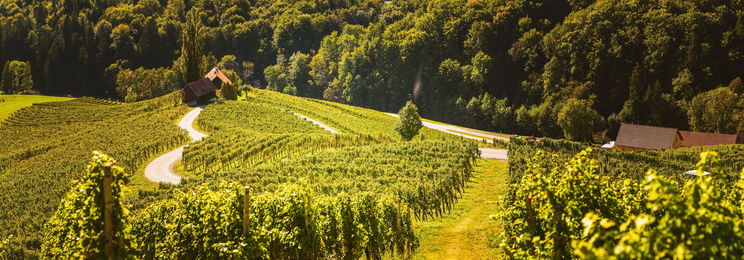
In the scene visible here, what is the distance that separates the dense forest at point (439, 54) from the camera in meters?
71.7

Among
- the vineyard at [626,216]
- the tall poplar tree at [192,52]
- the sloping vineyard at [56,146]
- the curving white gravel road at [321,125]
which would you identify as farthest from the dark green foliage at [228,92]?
the vineyard at [626,216]

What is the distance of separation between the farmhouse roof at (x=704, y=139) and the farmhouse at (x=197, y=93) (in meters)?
69.2

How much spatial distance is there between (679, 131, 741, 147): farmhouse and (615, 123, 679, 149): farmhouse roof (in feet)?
5.95

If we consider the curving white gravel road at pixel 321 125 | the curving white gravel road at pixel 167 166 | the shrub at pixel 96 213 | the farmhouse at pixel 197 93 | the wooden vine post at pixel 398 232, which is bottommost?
the curving white gravel road at pixel 167 166

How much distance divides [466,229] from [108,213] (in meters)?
17.4

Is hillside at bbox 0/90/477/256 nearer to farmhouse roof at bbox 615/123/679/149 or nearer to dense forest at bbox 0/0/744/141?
dense forest at bbox 0/0/744/141

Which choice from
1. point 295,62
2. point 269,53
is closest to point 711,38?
point 295,62

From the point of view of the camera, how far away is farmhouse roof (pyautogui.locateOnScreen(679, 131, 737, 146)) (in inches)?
2196

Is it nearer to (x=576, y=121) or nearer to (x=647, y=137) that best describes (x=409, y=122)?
(x=576, y=121)

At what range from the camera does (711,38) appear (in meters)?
71.8

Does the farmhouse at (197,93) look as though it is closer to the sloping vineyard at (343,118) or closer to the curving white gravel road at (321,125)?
the sloping vineyard at (343,118)

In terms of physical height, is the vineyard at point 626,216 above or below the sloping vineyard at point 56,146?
above

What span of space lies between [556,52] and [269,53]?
10433 cm

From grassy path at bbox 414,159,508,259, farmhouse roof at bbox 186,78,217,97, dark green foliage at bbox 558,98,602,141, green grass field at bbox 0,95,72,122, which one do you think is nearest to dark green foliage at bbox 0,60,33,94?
green grass field at bbox 0,95,72,122
